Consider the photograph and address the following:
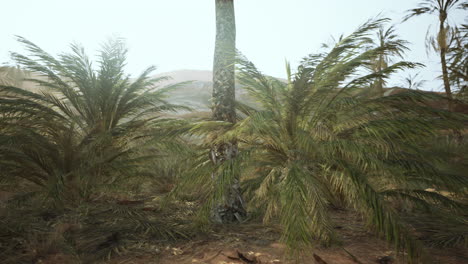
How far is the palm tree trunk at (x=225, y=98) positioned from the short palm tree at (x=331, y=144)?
0.52 m

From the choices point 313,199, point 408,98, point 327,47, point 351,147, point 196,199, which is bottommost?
point 196,199

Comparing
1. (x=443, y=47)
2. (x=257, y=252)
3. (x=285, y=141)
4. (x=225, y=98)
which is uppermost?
(x=443, y=47)

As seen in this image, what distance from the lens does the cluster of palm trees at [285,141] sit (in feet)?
9.58

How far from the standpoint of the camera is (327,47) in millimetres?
3809

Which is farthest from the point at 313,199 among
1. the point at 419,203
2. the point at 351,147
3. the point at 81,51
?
the point at 81,51

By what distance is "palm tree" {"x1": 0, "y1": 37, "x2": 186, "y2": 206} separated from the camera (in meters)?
4.04

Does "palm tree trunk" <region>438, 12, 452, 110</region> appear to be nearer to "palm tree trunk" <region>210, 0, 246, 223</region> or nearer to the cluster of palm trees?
the cluster of palm trees

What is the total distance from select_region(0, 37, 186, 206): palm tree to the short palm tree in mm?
1478

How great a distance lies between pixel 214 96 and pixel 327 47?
1845 mm

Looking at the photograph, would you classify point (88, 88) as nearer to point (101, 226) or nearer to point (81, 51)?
point (81, 51)

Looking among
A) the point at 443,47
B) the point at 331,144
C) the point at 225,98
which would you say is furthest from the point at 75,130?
the point at 443,47

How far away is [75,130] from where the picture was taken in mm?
4984

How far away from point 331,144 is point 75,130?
4.33 metres

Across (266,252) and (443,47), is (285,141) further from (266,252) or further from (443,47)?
(443,47)
